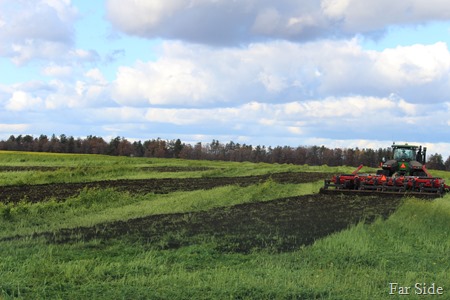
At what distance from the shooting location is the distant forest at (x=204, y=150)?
110m

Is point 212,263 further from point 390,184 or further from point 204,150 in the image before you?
point 204,150

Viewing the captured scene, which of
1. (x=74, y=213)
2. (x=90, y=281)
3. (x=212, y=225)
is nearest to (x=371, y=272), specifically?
(x=90, y=281)

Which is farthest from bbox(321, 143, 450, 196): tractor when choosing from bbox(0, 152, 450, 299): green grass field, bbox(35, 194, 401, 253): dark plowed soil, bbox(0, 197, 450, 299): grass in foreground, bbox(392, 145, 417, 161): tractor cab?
bbox(0, 197, 450, 299): grass in foreground

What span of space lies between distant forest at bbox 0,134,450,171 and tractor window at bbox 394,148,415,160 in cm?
7151

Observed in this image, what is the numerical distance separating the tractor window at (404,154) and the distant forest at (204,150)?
71.5m

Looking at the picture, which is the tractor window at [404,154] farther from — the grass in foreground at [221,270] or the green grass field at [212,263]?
the grass in foreground at [221,270]

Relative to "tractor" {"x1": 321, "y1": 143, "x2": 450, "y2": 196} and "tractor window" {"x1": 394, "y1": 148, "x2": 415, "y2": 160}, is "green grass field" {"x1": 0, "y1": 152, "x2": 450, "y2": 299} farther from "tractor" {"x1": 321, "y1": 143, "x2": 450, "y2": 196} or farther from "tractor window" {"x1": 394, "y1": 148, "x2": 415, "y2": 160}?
"tractor window" {"x1": 394, "y1": 148, "x2": 415, "y2": 160}

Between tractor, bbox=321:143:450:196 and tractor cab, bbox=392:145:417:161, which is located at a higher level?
tractor cab, bbox=392:145:417:161

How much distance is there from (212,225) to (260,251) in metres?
3.82

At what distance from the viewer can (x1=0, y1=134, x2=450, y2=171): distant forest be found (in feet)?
362

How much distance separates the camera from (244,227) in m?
15.0

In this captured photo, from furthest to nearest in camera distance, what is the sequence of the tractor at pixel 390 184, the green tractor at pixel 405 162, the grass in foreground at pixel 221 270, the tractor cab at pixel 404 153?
1. the tractor cab at pixel 404 153
2. the green tractor at pixel 405 162
3. the tractor at pixel 390 184
4. the grass in foreground at pixel 221 270

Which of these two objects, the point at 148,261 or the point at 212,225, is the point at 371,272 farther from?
the point at 212,225

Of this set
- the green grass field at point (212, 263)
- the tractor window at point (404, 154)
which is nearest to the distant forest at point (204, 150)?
the tractor window at point (404, 154)
